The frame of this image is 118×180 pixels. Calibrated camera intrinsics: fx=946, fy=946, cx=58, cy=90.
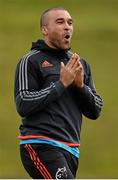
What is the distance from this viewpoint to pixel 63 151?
6.11 m

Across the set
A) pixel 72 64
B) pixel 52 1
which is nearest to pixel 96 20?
pixel 52 1

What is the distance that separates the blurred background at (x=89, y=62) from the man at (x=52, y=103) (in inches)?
182

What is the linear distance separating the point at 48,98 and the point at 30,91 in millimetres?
148

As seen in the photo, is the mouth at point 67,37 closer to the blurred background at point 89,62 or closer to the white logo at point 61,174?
the white logo at point 61,174

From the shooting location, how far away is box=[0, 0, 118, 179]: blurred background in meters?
11.9

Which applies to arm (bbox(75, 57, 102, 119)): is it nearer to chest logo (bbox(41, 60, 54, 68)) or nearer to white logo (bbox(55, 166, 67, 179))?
chest logo (bbox(41, 60, 54, 68))

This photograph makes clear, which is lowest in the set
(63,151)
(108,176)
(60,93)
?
(108,176)

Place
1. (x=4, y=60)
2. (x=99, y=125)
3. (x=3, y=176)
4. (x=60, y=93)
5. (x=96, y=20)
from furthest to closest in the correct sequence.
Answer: (x=96, y=20)
(x=4, y=60)
(x=99, y=125)
(x=3, y=176)
(x=60, y=93)

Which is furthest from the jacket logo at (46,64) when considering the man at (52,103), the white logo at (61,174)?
the white logo at (61,174)

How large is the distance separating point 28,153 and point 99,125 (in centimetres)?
683

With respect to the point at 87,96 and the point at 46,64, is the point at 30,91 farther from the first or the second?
the point at 87,96

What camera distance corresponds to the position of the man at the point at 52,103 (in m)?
6.06

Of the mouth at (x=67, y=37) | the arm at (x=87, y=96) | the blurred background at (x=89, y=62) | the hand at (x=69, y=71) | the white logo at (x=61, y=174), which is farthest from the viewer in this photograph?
the blurred background at (x=89, y=62)

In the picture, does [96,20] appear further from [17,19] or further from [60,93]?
[60,93]
